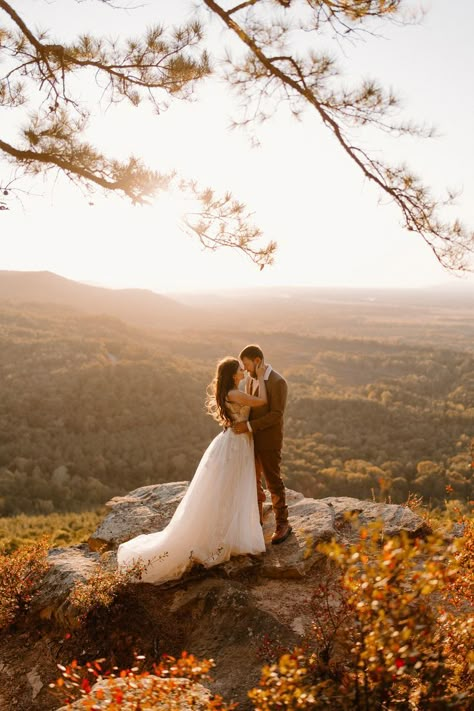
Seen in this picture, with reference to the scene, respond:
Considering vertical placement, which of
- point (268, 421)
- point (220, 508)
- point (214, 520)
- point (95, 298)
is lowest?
point (214, 520)

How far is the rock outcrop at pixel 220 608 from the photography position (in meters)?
3.71

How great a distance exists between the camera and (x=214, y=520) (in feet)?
15.5

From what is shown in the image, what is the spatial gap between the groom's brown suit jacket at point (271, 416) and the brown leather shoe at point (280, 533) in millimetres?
959

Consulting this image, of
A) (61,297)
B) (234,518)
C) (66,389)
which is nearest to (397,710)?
(234,518)

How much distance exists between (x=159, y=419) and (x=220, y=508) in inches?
1381

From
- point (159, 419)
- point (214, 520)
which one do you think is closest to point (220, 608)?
point (214, 520)

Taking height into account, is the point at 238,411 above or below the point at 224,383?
below

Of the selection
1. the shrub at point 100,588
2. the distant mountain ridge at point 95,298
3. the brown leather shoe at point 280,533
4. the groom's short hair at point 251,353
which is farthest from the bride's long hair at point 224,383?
the distant mountain ridge at point 95,298

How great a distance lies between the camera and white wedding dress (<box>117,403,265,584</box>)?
4.65 meters

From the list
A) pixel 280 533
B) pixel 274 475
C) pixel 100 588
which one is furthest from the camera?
pixel 280 533

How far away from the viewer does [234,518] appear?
475 centimetres

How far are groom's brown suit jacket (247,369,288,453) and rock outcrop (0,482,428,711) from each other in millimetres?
1047

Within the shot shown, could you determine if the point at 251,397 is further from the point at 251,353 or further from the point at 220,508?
the point at 220,508

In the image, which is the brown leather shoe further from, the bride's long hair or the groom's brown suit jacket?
the bride's long hair
